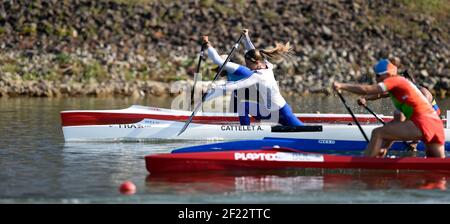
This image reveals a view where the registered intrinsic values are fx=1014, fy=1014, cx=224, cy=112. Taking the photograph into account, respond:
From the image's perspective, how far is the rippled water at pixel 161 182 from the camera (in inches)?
572

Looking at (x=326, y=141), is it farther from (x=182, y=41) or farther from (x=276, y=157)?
(x=182, y=41)

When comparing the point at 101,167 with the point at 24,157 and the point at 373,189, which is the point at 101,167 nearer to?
the point at 24,157

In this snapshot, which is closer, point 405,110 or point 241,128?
point 405,110

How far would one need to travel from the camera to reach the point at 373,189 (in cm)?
1545

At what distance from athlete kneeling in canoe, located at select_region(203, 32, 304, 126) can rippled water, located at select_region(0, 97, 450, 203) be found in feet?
6.95

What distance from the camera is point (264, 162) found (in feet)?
54.5

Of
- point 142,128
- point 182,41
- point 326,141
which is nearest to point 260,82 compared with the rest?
point 326,141

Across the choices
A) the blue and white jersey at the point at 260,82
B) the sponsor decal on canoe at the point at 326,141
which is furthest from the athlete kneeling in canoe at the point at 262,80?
the sponsor decal on canoe at the point at 326,141

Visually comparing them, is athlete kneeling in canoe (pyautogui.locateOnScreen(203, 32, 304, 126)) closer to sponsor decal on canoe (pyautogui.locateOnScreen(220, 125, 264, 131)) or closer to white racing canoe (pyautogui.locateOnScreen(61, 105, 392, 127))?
sponsor decal on canoe (pyautogui.locateOnScreen(220, 125, 264, 131))

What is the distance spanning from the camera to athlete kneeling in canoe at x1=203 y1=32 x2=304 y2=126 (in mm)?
20000

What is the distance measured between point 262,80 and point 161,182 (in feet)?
16.1

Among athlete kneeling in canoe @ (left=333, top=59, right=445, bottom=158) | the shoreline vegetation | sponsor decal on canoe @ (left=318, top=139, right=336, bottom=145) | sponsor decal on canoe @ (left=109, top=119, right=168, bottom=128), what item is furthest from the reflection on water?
the shoreline vegetation
